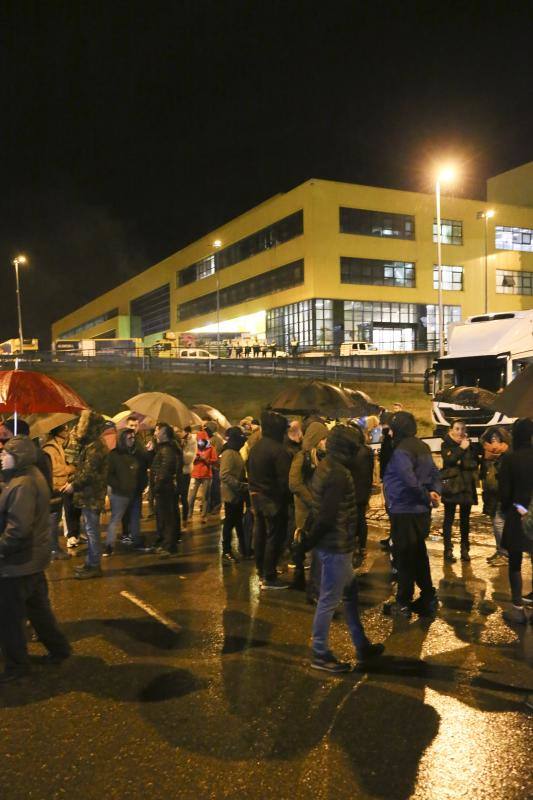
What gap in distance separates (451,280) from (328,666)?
5507cm

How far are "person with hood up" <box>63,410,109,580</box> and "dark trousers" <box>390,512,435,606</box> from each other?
375cm

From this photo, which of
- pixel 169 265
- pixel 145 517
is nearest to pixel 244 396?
pixel 145 517

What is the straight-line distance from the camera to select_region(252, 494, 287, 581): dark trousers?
24.5 ft

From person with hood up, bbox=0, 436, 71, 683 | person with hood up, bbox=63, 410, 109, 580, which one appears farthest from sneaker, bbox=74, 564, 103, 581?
person with hood up, bbox=0, 436, 71, 683

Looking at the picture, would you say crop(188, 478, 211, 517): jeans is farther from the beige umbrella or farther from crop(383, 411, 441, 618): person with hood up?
crop(383, 411, 441, 618): person with hood up

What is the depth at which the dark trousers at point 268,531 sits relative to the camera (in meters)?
7.46

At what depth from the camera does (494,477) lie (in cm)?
860

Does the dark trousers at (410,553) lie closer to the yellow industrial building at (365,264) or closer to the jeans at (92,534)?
the jeans at (92,534)

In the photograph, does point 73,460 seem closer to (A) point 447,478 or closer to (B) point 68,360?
(A) point 447,478

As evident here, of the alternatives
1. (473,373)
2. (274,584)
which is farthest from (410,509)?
(473,373)

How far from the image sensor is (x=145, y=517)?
12.7 meters

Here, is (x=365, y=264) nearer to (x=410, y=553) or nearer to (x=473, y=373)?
(x=473, y=373)

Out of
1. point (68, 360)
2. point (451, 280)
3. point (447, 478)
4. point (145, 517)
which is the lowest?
point (145, 517)

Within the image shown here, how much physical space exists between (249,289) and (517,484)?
56.2m
